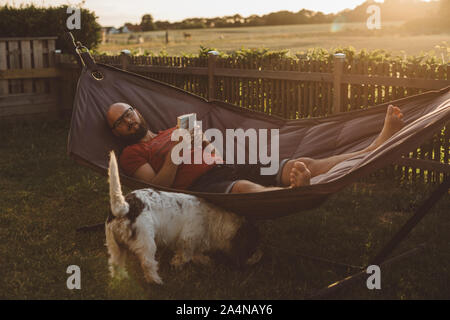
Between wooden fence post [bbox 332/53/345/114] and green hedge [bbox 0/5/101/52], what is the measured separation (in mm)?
5505

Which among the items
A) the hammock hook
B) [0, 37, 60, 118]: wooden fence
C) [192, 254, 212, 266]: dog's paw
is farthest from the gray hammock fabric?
→ [0, 37, 60, 118]: wooden fence

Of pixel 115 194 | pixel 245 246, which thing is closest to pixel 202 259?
pixel 245 246

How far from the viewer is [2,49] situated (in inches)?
327

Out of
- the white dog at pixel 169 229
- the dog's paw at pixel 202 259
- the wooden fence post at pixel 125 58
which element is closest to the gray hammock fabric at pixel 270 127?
the white dog at pixel 169 229

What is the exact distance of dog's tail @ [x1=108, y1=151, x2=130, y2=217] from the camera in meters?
2.80

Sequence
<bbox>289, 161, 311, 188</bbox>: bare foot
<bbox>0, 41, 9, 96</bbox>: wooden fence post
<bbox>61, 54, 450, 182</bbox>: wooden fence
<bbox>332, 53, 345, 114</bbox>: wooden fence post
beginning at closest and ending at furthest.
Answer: <bbox>289, 161, 311, 188</bbox>: bare foot < <bbox>61, 54, 450, 182</bbox>: wooden fence < <bbox>332, 53, 345, 114</bbox>: wooden fence post < <bbox>0, 41, 9, 96</bbox>: wooden fence post

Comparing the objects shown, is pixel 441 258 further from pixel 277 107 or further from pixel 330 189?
pixel 277 107

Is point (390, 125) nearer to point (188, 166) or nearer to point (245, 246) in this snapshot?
point (245, 246)

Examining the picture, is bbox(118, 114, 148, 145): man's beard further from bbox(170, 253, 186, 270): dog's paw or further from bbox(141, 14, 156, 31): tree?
bbox(141, 14, 156, 31): tree

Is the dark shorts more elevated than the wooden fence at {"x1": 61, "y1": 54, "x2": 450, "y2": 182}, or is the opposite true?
the wooden fence at {"x1": 61, "y1": 54, "x2": 450, "y2": 182}

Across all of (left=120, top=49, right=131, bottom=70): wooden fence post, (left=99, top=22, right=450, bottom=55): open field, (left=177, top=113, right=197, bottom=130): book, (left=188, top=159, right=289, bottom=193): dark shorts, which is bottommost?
(left=188, top=159, right=289, bottom=193): dark shorts

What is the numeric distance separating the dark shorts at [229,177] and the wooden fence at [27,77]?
5758mm

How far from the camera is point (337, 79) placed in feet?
17.7
